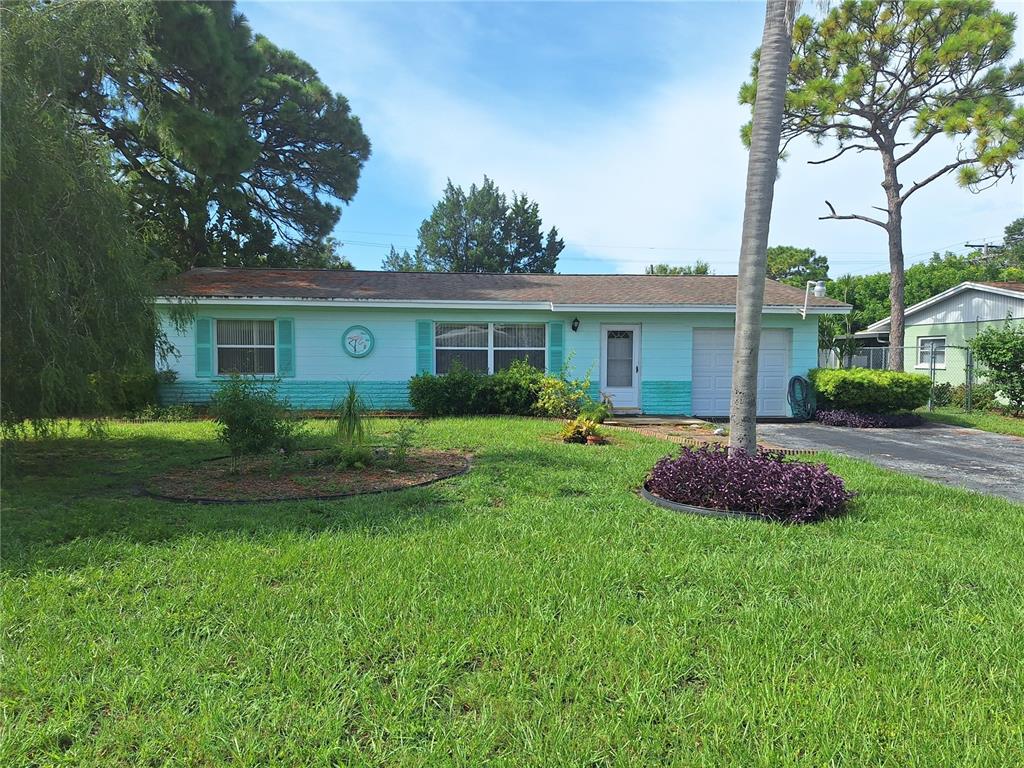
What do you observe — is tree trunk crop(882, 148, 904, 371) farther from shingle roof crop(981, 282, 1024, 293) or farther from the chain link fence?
shingle roof crop(981, 282, 1024, 293)

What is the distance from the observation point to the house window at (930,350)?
20188mm

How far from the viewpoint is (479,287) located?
48.7 feet

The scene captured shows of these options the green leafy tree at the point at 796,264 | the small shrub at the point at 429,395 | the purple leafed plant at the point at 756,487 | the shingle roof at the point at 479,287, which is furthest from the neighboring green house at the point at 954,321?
the green leafy tree at the point at 796,264

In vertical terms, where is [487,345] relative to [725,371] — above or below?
above

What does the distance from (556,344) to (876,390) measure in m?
6.79

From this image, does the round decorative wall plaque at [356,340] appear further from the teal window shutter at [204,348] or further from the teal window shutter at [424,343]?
the teal window shutter at [204,348]

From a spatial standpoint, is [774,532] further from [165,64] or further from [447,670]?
[165,64]

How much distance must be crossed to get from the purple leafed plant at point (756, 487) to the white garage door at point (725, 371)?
27.9 feet

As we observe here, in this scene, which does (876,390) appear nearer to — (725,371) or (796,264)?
(725,371)

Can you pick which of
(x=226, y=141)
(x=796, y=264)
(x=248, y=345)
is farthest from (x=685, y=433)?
(x=796, y=264)

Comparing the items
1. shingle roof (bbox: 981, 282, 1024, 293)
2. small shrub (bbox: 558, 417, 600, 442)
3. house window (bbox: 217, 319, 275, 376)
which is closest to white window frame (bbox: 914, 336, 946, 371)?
shingle roof (bbox: 981, 282, 1024, 293)

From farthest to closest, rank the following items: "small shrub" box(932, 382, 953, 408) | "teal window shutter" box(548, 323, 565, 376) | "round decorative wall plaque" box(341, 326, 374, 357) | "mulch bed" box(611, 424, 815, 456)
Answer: "small shrub" box(932, 382, 953, 408)
"teal window shutter" box(548, 323, 565, 376)
"round decorative wall plaque" box(341, 326, 374, 357)
"mulch bed" box(611, 424, 815, 456)

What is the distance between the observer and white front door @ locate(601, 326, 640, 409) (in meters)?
13.6

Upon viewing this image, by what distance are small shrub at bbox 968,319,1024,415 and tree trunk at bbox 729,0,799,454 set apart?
12.4m
